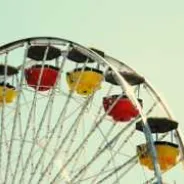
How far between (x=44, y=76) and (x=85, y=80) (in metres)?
1.35

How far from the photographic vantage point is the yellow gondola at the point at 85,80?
22703 mm

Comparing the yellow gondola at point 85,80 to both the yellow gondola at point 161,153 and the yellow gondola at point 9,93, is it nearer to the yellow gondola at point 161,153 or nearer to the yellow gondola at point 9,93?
the yellow gondola at point 9,93

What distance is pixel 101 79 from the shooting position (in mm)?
22688

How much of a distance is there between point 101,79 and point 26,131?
143 inches

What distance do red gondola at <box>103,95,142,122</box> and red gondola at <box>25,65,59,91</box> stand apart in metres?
1.87

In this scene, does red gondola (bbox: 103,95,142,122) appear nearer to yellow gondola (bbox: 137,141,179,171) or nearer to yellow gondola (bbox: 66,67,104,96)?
yellow gondola (bbox: 66,67,104,96)

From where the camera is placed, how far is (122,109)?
23047 millimetres

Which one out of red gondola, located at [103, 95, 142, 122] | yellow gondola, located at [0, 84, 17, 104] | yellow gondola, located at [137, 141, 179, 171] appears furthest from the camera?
yellow gondola, located at [0, 84, 17, 104]

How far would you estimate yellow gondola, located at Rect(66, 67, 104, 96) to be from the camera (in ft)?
74.5

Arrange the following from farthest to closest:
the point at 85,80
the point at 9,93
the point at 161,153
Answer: the point at 9,93 < the point at 85,80 < the point at 161,153

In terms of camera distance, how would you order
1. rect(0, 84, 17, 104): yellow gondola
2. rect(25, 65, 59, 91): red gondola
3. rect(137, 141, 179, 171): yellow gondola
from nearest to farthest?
1. rect(137, 141, 179, 171): yellow gondola
2. rect(25, 65, 59, 91): red gondola
3. rect(0, 84, 17, 104): yellow gondola

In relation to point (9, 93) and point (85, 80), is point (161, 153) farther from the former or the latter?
point (9, 93)

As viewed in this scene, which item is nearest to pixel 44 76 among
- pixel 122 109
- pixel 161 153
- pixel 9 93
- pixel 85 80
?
pixel 85 80

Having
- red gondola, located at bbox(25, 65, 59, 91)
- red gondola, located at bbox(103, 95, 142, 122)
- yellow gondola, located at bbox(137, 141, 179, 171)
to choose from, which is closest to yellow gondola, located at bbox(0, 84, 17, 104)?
red gondola, located at bbox(25, 65, 59, 91)
